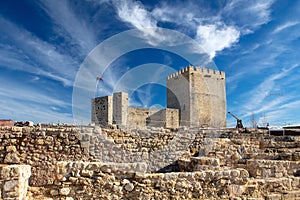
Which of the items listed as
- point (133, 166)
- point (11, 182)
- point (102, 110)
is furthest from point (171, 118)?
point (11, 182)

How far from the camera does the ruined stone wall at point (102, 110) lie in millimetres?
20328

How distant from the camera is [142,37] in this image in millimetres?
12422

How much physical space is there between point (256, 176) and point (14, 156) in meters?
6.46

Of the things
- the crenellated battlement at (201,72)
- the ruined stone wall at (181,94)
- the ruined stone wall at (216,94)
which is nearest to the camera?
the ruined stone wall at (181,94)

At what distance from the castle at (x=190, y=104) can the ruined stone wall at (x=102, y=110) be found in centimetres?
276

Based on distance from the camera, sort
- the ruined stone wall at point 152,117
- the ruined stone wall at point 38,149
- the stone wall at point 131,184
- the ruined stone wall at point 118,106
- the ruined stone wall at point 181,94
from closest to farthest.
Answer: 1. the stone wall at point 131,184
2. the ruined stone wall at point 38,149
3. the ruined stone wall at point 118,106
4. the ruined stone wall at point 152,117
5. the ruined stone wall at point 181,94

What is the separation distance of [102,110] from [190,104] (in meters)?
12.9

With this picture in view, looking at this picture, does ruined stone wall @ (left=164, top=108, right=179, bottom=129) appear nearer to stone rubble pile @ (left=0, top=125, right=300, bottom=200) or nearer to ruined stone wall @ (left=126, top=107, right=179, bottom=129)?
ruined stone wall @ (left=126, top=107, right=179, bottom=129)

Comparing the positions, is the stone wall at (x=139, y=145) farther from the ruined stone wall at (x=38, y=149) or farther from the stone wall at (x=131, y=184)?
the stone wall at (x=131, y=184)

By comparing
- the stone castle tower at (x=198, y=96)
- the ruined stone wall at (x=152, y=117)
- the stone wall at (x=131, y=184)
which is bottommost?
the stone wall at (x=131, y=184)

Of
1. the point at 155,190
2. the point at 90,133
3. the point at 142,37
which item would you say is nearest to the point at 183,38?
the point at 142,37

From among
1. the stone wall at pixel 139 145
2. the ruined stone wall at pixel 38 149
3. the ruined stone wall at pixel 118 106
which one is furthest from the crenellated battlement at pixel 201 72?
the ruined stone wall at pixel 38 149

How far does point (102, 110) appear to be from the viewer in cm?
2080

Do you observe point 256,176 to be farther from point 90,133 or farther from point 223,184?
point 90,133
